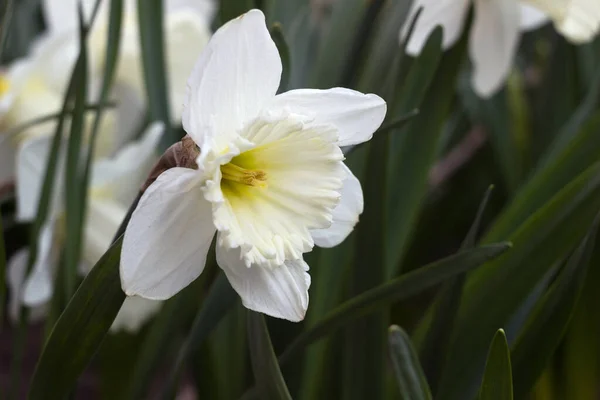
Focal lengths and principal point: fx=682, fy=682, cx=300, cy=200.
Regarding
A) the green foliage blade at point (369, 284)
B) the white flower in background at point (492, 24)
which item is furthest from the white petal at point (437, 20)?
the green foliage blade at point (369, 284)

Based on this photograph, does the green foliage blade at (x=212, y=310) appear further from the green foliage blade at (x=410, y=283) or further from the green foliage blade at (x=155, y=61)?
the green foliage blade at (x=155, y=61)

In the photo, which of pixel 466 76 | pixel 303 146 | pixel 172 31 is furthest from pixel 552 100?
pixel 303 146

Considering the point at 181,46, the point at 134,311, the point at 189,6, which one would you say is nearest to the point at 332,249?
the point at 134,311

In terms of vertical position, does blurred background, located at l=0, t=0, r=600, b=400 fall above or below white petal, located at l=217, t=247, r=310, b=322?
below

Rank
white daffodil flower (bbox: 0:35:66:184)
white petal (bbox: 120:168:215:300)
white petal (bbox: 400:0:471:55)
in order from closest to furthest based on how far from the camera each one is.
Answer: white petal (bbox: 120:168:215:300)
white petal (bbox: 400:0:471:55)
white daffodil flower (bbox: 0:35:66:184)

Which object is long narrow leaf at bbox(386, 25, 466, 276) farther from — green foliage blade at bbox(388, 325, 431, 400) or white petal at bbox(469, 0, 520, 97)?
green foliage blade at bbox(388, 325, 431, 400)

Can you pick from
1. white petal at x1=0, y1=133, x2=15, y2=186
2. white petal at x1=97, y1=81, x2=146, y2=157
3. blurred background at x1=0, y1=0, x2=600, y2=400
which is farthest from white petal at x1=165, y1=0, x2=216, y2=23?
white petal at x1=0, y1=133, x2=15, y2=186

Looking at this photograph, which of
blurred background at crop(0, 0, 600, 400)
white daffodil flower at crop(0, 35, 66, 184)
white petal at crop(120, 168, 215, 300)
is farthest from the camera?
white daffodil flower at crop(0, 35, 66, 184)
